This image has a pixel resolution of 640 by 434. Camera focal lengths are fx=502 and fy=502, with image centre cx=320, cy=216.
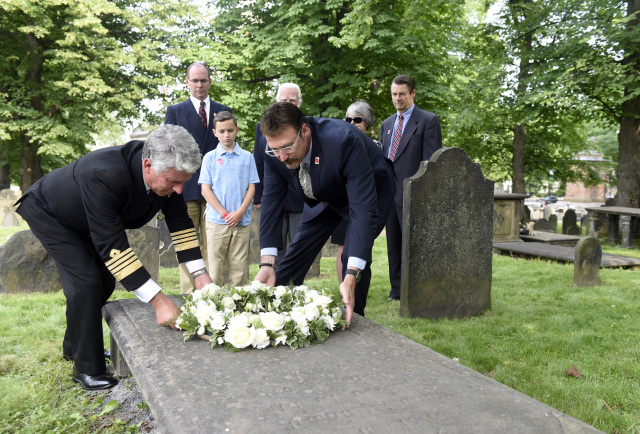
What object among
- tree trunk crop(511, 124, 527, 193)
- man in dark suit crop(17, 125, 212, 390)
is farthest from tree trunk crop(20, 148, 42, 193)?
man in dark suit crop(17, 125, 212, 390)

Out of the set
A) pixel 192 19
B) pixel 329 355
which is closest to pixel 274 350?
pixel 329 355

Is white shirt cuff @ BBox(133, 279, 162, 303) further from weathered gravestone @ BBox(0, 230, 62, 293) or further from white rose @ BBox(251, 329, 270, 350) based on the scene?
weathered gravestone @ BBox(0, 230, 62, 293)

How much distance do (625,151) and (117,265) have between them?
15.1 m

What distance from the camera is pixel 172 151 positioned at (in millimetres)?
2895

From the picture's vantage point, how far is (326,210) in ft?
13.1

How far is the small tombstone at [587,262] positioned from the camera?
654 cm

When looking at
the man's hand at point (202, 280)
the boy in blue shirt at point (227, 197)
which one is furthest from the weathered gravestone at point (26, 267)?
the man's hand at point (202, 280)

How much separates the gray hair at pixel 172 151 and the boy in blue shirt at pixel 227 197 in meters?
2.26

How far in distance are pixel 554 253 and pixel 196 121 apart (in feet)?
22.5

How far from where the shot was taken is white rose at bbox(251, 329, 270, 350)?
8.77 feet

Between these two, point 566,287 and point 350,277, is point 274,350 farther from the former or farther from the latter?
point 566,287

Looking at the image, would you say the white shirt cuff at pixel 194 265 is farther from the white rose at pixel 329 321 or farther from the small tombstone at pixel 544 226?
the small tombstone at pixel 544 226

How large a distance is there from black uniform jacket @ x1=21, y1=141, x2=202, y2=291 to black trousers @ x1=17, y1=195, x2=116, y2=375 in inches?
0.5

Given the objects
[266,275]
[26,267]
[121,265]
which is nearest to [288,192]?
[266,275]
